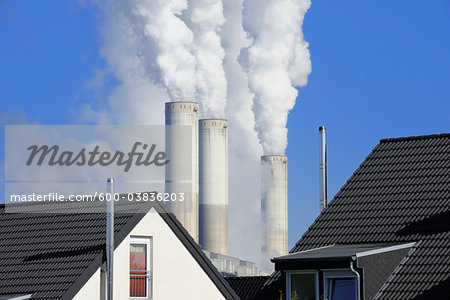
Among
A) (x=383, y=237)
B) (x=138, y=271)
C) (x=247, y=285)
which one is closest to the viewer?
(x=383, y=237)

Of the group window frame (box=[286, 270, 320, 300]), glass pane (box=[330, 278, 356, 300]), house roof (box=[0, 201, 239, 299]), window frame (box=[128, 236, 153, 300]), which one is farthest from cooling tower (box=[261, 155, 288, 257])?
glass pane (box=[330, 278, 356, 300])

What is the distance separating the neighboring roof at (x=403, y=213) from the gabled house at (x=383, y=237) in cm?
2

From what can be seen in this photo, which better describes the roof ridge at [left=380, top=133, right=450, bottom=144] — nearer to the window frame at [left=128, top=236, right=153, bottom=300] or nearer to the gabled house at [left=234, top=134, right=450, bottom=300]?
the gabled house at [left=234, top=134, right=450, bottom=300]

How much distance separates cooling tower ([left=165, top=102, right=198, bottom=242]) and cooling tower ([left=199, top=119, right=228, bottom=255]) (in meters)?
1.38

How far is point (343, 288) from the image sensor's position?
865 inches

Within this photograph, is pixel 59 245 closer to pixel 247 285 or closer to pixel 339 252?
pixel 339 252

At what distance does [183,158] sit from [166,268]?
453 feet

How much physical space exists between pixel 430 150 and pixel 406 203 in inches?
82.3

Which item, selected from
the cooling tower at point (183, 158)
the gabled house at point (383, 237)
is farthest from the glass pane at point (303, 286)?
the cooling tower at point (183, 158)

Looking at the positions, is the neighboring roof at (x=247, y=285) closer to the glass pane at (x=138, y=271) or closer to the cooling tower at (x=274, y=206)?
the glass pane at (x=138, y=271)

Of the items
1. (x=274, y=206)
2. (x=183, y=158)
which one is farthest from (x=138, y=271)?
(x=274, y=206)

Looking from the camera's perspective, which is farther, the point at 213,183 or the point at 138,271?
the point at 213,183

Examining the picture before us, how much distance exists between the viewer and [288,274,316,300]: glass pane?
2230 cm

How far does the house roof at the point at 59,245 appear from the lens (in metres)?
22.6
